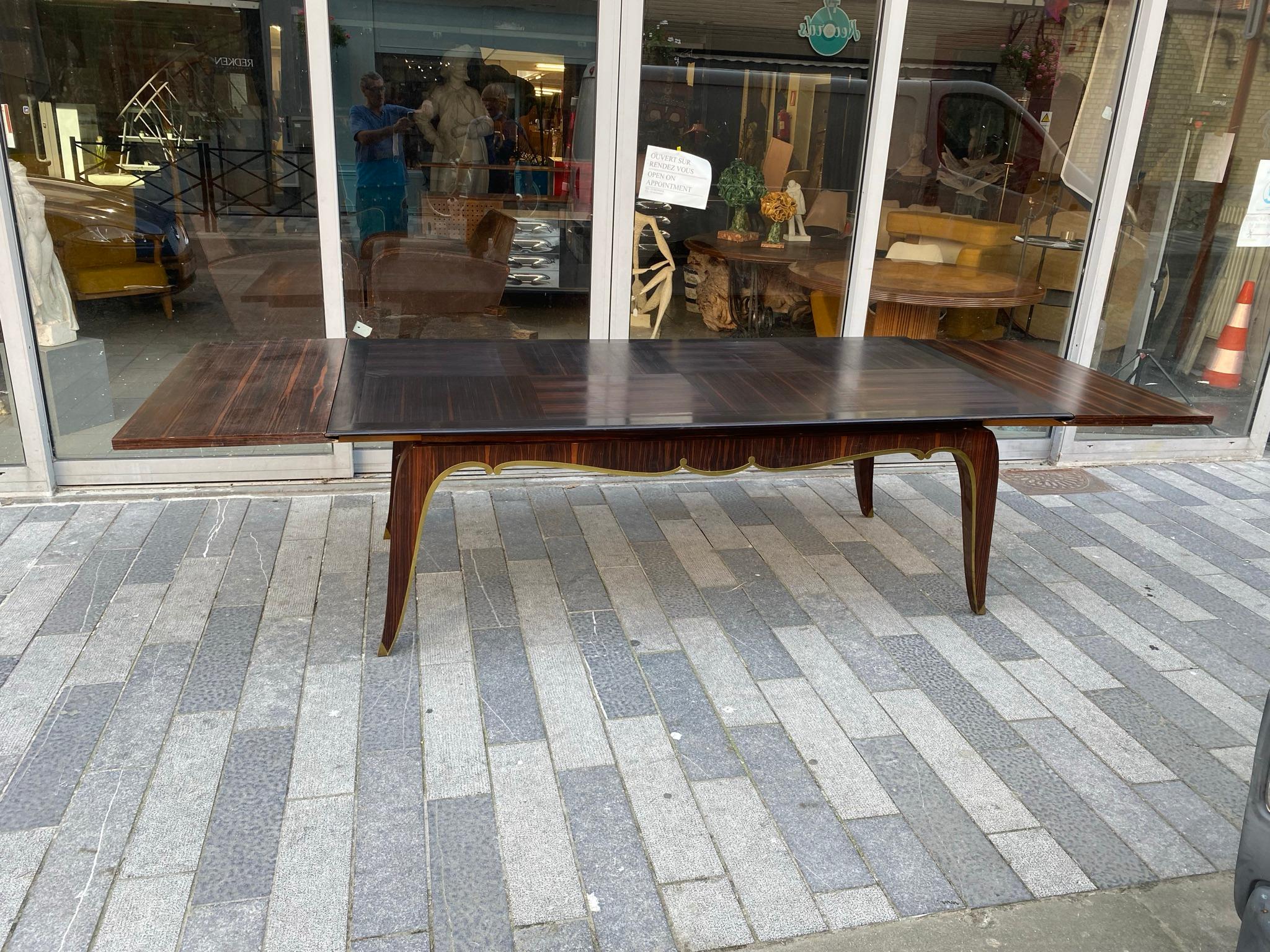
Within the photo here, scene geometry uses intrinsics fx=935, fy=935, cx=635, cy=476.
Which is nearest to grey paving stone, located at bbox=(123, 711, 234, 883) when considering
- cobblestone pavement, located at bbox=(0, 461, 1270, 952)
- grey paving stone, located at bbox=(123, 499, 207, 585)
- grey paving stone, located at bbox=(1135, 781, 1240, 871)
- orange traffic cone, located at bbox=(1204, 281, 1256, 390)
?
cobblestone pavement, located at bbox=(0, 461, 1270, 952)

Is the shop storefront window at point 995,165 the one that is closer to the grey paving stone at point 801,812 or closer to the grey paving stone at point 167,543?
the grey paving stone at point 801,812

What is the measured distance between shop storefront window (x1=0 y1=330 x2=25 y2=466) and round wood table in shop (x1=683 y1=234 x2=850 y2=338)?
273 centimetres

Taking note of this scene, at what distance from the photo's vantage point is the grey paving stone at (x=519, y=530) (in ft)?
10.8

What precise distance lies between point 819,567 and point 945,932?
1.57 metres

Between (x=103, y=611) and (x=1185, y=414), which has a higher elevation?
(x=1185, y=414)

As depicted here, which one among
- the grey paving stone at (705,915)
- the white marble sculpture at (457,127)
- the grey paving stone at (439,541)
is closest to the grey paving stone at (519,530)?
the grey paving stone at (439,541)

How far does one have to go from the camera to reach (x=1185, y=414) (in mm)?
2740

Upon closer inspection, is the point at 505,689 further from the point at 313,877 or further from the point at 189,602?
the point at 189,602

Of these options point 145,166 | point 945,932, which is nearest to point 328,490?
point 145,166

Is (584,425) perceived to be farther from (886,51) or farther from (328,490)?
(886,51)

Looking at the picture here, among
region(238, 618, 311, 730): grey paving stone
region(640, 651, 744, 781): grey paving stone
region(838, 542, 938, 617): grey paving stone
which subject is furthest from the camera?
region(838, 542, 938, 617): grey paving stone

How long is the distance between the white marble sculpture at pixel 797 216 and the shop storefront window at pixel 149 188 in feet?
6.27

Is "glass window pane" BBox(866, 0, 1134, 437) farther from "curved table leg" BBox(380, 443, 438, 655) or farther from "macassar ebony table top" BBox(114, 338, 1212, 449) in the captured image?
"curved table leg" BBox(380, 443, 438, 655)

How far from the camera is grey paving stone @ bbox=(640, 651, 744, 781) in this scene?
89.0 inches
